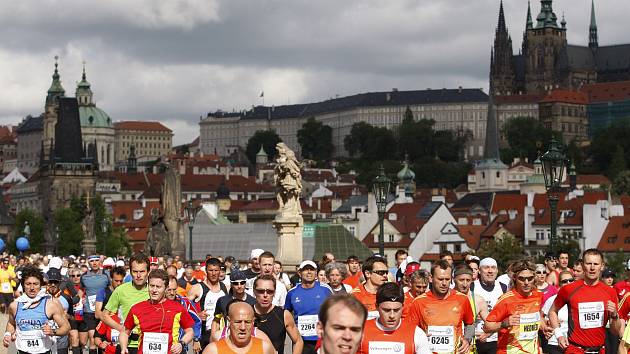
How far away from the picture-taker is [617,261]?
262ft

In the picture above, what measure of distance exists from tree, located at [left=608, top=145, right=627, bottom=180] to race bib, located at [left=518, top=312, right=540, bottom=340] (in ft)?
511

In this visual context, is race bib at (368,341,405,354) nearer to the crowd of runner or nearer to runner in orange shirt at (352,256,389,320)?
the crowd of runner

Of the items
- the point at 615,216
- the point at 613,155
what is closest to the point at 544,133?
the point at 613,155

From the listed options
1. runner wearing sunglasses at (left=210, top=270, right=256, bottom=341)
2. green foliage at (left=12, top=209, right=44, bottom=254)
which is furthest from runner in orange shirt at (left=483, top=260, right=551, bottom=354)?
green foliage at (left=12, top=209, right=44, bottom=254)

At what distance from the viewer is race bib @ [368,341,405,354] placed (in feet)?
29.8

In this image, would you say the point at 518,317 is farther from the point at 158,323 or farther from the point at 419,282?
the point at 158,323

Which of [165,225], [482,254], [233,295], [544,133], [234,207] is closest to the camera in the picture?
[233,295]

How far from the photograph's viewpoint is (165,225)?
111 feet

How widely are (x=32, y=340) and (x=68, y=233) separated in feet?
304

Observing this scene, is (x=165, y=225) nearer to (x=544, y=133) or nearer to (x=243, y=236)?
(x=243, y=236)

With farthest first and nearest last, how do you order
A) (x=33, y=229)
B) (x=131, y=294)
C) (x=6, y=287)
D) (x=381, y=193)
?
(x=33, y=229) → (x=6, y=287) → (x=381, y=193) → (x=131, y=294)

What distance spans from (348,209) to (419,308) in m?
123

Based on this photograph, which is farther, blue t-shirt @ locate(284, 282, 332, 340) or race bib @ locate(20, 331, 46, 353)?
blue t-shirt @ locate(284, 282, 332, 340)

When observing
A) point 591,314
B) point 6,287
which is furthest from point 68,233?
point 591,314
